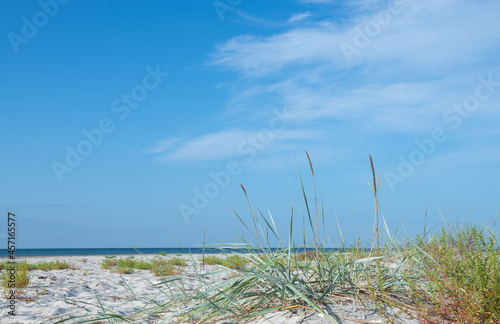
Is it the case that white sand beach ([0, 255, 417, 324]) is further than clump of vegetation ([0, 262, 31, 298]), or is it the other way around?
clump of vegetation ([0, 262, 31, 298])

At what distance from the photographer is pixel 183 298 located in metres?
2.85

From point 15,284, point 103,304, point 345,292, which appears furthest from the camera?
point 15,284

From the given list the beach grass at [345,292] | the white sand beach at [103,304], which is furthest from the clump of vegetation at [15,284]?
the beach grass at [345,292]

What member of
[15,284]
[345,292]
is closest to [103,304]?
[15,284]

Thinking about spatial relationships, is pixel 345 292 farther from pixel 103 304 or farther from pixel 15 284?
pixel 15 284

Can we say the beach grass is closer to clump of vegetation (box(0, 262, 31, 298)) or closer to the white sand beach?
the white sand beach

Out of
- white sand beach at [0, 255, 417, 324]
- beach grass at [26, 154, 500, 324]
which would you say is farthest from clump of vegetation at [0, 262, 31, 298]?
beach grass at [26, 154, 500, 324]

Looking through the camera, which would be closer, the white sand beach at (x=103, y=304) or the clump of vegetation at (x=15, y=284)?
the white sand beach at (x=103, y=304)

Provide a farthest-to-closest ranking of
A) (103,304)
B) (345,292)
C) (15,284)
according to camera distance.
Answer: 1. (15,284)
2. (103,304)
3. (345,292)

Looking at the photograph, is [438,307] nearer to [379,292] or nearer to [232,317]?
[379,292]

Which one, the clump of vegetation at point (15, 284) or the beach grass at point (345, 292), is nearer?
the beach grass at point (345, 292)

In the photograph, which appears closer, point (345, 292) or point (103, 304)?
point (345, 292)

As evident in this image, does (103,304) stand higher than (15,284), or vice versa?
(15,284)

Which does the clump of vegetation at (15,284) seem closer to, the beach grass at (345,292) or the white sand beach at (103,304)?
the white sand beach at (103,304)
